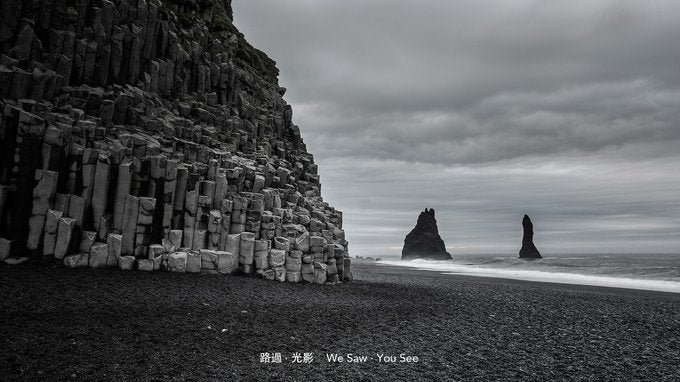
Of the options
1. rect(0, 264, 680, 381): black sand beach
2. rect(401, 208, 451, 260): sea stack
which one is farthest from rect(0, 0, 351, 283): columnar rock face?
rect(401, 208, 451, 260): sea stack

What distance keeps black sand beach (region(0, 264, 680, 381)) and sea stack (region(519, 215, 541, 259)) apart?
13333 cm

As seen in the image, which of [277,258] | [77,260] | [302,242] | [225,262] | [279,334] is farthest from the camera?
[302,242]

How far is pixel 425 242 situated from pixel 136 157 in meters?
149

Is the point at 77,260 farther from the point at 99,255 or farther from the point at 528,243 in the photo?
the point at 528,243

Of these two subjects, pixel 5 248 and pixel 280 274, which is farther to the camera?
pixel 280 274

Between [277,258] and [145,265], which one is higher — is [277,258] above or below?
above

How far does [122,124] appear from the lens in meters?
26.4

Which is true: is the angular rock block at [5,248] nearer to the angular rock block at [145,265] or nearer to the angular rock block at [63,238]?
the angular rock block at [63,238]

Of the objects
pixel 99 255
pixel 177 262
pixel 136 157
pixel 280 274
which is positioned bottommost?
pixel 280 274

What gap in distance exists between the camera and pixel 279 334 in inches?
526

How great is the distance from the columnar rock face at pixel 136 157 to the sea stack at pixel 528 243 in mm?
131256

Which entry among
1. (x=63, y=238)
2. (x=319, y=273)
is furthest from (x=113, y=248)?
(x=319, y=273)

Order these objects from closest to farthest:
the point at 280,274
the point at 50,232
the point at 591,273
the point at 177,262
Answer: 1. the point at 50,232
2. the point at 177,262
3. the point at 280,274
4. the point at 591,273

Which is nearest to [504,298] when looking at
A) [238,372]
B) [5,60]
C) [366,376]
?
[366,376]
